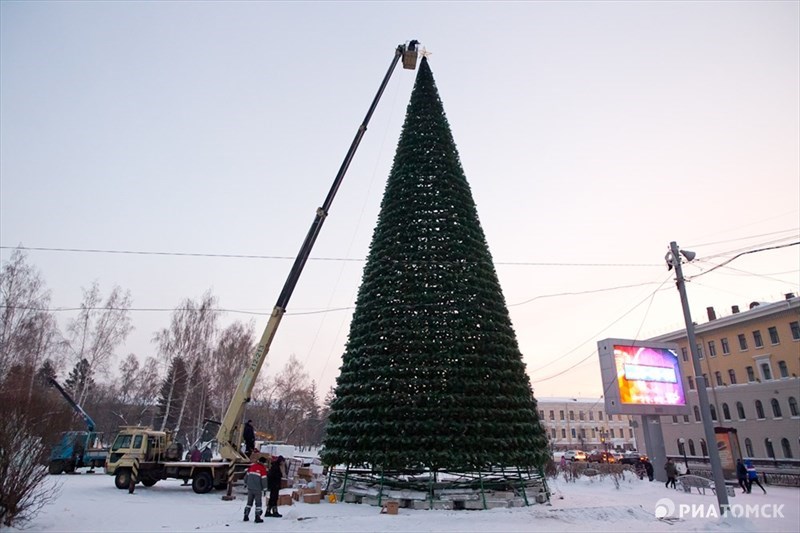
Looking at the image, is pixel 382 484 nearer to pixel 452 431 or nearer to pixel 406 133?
pixel 452 431

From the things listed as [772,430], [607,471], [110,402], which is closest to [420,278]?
[607,471]

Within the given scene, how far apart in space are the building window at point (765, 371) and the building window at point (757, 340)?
2.05 metres

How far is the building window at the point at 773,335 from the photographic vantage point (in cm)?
4831

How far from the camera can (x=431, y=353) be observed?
12.9 m

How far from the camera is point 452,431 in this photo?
12289 mm

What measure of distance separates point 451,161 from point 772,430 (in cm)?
5173

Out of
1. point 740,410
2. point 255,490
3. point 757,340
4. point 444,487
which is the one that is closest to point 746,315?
point 757,340

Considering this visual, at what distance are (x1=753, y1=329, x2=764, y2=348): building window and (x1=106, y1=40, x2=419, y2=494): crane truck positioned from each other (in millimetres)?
52951

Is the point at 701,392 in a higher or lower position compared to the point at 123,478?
higher

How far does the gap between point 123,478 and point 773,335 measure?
59.3 meters

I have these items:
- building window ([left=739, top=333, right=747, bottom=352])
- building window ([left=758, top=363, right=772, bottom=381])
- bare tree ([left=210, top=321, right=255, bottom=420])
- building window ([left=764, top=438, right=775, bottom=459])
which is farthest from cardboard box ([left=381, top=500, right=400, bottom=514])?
building window ([left=739, top=333, right=747, bottom=352])

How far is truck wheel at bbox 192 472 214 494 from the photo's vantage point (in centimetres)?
1669

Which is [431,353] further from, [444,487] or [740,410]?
[740,410]

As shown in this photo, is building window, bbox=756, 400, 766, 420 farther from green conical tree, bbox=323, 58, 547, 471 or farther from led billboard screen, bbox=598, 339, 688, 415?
green conical tree, bbox=323, 58, 547, 471
